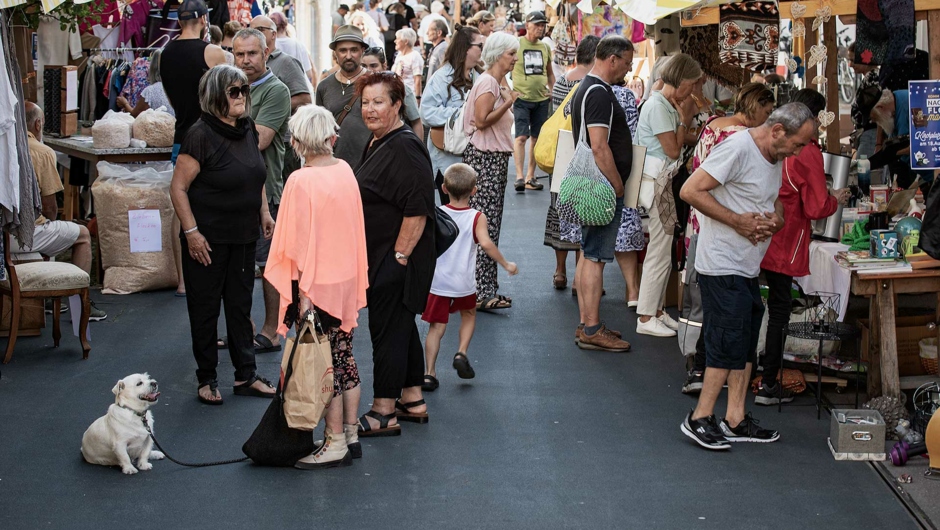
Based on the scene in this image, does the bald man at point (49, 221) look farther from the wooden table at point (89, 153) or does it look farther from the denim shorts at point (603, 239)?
the denim shorts at point (603, 239)

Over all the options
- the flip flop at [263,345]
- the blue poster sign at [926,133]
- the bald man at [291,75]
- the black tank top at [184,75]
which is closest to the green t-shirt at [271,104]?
the black tank top at [184,75]

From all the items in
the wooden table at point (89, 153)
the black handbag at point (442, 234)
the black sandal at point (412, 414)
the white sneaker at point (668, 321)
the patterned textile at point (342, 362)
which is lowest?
the black sandal at point (412, 414)

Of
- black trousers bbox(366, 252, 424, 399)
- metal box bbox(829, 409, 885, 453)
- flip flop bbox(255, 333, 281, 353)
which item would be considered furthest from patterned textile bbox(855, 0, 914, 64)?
flip flop bbox(255, 333, 281, 353)

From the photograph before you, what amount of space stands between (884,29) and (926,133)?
84cm

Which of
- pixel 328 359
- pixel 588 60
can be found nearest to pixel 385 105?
pixel 328 359

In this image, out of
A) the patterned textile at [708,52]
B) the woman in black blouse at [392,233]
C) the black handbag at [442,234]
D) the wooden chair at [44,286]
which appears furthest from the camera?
the patterned textile at [708,52]

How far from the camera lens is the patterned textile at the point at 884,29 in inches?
264

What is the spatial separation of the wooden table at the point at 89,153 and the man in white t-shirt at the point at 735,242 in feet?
17.7

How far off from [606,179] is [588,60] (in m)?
2.91

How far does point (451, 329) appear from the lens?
848 centimetres

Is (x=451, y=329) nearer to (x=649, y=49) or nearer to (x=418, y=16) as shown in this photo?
(x=649, y=49)

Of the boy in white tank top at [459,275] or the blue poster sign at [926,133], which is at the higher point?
the blue poster sign at [926,133]

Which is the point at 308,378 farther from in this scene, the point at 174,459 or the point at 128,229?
the point at 128,229

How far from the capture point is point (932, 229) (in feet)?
19.6
